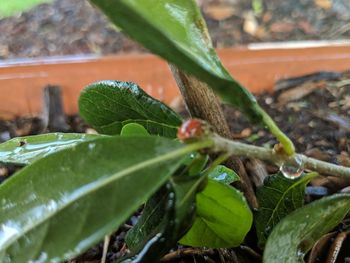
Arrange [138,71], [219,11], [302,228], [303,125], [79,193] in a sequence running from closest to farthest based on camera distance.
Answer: [79,193] < [302,228] < [303,125] < [138,71] < [219,11]

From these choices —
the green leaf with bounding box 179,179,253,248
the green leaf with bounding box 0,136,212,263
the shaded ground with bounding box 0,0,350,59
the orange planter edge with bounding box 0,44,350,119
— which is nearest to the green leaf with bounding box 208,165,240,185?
the green leaf with bounding box 179,179,253,248

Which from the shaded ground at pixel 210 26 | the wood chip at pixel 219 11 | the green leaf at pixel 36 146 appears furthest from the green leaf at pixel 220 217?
the wood chip at pixel 219 11

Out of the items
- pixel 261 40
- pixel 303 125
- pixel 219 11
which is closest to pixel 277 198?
pixel 303 125

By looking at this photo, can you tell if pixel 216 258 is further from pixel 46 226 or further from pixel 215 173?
pixel 46 226

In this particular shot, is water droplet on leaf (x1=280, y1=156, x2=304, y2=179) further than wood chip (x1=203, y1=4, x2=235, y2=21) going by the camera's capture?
No

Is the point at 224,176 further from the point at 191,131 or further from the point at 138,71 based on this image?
the point at 138,71

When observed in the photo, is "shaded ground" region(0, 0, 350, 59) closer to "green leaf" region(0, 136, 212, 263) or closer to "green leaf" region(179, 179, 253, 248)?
"green leaf" region(179, 179, 253, 248)

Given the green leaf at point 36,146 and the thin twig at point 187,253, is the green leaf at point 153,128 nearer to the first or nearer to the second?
the green leaf at point 36,146
